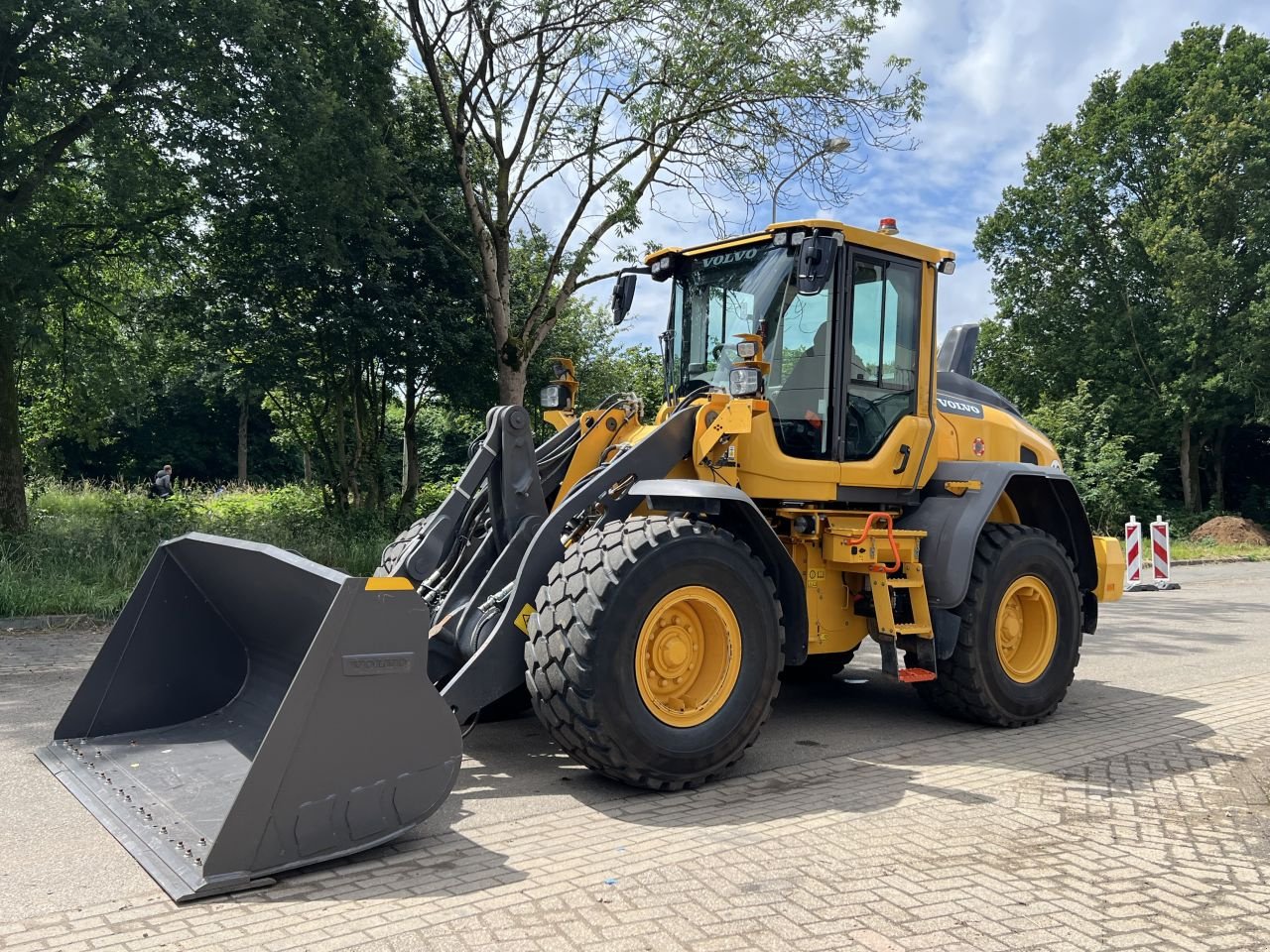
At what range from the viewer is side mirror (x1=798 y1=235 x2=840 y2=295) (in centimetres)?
544

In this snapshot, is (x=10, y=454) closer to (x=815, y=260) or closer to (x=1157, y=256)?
(x=815, y=260)

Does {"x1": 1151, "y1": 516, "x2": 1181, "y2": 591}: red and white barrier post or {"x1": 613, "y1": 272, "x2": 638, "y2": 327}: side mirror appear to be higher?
{"x1": 613, "y1": 272, "x2": 638, "y2": 327}: side mirror

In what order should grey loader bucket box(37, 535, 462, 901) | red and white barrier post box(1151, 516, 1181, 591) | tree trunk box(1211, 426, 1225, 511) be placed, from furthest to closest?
tree trunk box(1211, 426, 1225, 511) → red and white barrier post box(1151, 516, 1181, 591) → grey loader bucket box(37, 535, 462, 901)

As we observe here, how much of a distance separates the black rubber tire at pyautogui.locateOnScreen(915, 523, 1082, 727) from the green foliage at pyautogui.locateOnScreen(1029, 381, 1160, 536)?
18.7m

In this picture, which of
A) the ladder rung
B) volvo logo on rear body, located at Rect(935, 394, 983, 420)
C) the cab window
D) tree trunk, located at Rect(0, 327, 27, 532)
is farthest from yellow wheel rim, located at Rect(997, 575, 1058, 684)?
tree trunk, located at Rect(0, 327, 27, 532)

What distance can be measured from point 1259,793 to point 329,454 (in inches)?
558

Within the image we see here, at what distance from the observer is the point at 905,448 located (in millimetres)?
6434

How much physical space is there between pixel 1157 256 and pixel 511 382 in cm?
2484

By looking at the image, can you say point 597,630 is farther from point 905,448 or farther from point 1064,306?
point 1064,306

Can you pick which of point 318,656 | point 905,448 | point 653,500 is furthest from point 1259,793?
point 318,656

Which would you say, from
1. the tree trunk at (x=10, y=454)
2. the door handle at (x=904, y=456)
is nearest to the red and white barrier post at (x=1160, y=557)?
the door handle at (x=904, y=456)

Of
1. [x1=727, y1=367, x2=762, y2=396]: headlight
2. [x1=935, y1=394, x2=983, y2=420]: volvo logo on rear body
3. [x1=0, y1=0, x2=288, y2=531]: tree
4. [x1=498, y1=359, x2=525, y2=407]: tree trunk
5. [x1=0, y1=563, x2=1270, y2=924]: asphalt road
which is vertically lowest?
[x1=0, y1=563, x2=1270, y2=924]: asphalt road

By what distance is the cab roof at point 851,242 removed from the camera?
5.98 metres

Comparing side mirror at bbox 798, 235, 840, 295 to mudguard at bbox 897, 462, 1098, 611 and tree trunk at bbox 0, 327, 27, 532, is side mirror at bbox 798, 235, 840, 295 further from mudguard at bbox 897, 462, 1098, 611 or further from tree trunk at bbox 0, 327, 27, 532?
tree trunk at bbox 0, 327, 27, 532
